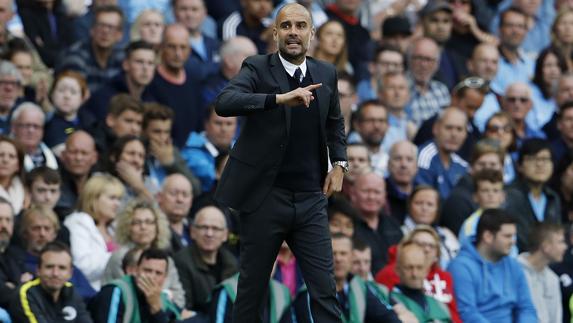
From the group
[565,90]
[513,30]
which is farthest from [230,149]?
[513,30]

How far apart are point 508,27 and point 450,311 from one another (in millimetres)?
5555

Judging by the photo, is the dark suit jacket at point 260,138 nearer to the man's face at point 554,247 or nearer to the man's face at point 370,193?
the man's face at point 370,193

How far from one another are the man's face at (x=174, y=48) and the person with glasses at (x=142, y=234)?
241 centimetres

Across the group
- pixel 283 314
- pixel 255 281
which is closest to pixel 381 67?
pixel 283 314

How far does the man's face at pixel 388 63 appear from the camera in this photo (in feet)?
49.4

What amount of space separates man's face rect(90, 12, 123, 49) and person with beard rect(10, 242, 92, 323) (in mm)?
3576

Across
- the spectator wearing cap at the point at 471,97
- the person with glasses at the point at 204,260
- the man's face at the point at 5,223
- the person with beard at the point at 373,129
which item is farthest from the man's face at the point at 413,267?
the spectator wearing cap at the point at 471,97

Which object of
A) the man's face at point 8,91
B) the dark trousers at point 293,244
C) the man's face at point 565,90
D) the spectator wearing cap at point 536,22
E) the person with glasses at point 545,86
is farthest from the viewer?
the spectator wearing cap at point 536,22

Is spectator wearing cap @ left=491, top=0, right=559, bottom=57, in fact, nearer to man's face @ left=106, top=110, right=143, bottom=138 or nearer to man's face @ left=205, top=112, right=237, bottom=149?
man's face @ left=205, top=112, right=237, bottom=149

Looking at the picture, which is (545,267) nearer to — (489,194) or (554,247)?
(554,247)

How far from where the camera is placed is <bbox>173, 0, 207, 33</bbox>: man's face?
14.6m

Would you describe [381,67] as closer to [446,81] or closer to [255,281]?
[446,81]

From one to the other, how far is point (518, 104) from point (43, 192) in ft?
19.0

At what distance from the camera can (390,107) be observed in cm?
1474
